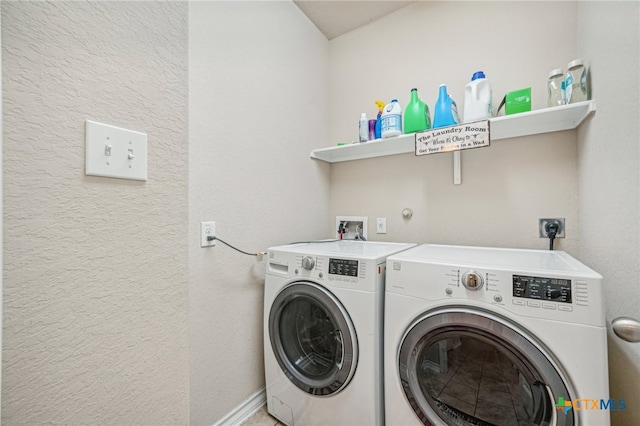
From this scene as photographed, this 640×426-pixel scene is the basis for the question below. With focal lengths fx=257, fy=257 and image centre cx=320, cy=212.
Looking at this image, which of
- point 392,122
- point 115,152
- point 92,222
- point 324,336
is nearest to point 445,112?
point 392,122

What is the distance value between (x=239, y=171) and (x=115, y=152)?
62cm

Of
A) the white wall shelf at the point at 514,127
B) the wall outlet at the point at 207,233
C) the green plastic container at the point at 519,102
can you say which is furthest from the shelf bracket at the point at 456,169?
the wall outlet at the point at 207,233

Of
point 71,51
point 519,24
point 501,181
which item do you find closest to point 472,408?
point 501,181

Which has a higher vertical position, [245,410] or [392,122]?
[392,122]

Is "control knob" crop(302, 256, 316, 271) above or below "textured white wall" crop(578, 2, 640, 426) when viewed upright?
below

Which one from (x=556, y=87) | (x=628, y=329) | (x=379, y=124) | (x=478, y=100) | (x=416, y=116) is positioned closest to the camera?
(x=628, y=329)

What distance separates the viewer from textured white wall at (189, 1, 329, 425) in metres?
1.16

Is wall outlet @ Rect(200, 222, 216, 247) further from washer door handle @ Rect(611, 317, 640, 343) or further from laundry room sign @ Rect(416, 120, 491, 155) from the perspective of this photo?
washer door handle @ Rect(611, 317, 640, 343)

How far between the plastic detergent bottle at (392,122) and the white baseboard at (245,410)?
5.48 feet

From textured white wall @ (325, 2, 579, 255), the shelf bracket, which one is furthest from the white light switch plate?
the shelf bracket

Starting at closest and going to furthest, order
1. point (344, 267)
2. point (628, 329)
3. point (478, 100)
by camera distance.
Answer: point (628, 329)
point (344, 267)
point (478, 100)

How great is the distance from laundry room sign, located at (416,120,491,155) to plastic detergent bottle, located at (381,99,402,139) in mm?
151

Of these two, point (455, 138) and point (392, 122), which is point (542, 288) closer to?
point (455, 138)

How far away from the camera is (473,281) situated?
0.86 m
